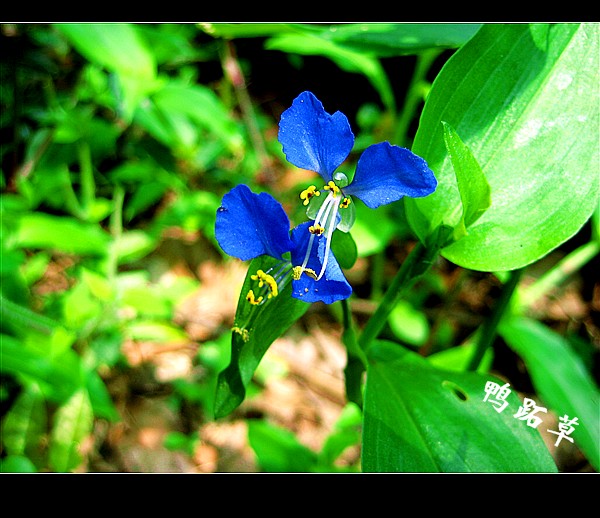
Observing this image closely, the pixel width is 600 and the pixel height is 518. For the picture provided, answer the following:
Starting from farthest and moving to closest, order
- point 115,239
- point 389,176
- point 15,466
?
point 115,239, point 15,466, point 389,176

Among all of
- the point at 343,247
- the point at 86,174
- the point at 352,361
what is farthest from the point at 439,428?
the point at 86,174

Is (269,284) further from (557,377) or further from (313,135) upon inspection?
(557,377)

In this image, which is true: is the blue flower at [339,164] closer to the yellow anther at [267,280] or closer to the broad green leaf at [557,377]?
the yellow anther at [267,280]

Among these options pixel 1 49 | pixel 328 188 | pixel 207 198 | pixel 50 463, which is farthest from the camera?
pixel 207 198

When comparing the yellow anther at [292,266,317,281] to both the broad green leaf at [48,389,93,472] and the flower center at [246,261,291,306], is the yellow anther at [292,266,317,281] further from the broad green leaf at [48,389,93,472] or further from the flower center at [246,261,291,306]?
the broad green leaf at [48,389,93,472]

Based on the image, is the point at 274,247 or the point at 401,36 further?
the point at 401,36

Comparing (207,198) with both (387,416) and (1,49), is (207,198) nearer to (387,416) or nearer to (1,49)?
(1,49)

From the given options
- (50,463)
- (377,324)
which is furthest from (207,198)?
(377,324)
